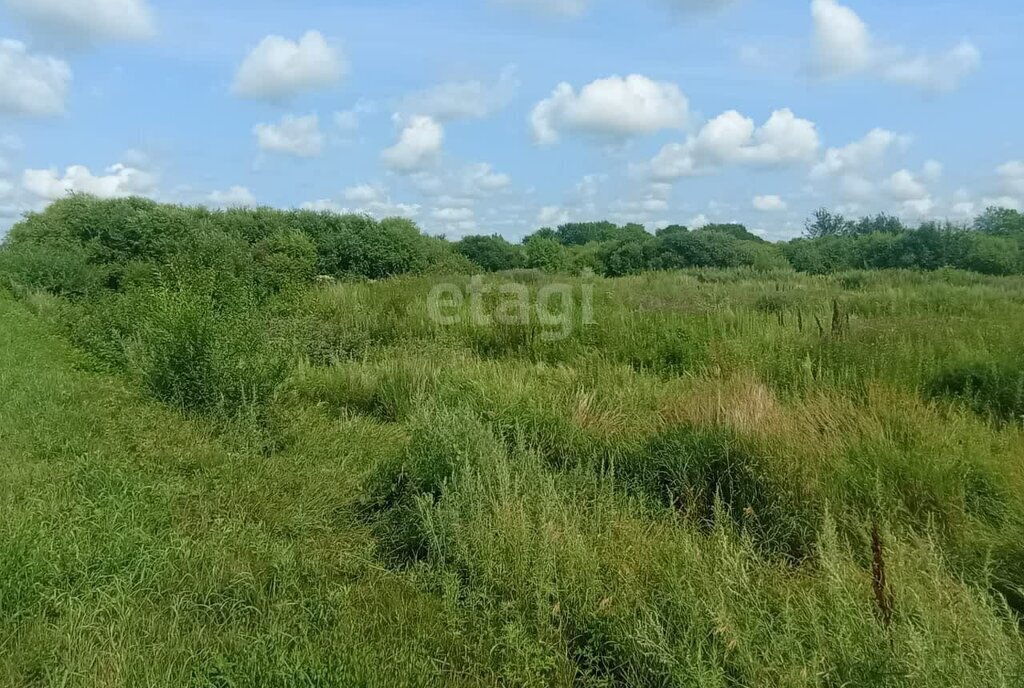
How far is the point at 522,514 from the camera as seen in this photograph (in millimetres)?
3758

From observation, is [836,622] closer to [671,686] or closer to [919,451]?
[671,686]

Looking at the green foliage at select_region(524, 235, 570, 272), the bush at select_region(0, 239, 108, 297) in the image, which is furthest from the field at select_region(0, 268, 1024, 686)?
the green foliage at select_region(524, 235, 570, 272)

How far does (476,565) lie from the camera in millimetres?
3521

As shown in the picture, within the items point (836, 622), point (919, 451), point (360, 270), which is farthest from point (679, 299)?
point (360, 270)

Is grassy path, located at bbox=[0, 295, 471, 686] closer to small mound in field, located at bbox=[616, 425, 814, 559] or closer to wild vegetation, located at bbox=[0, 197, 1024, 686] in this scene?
wild vegetation, located at bbox=[0, 197, 1024, 686]

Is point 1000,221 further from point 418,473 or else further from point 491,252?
point 418,473

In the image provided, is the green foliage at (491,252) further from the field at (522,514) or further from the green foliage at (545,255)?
the field at (522,514)

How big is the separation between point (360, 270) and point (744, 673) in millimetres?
23701

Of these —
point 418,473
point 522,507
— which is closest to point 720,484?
point 522,507

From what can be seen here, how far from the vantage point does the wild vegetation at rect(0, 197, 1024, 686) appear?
2.80 meters
